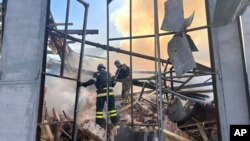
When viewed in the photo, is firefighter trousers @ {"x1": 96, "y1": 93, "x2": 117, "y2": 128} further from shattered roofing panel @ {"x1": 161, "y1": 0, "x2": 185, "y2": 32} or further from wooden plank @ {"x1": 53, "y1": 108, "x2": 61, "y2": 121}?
shattered roofing panel @ {"x1": 161, "y1": 0, "x2": 185, "y2": 32}

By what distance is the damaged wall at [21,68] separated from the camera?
450 cm

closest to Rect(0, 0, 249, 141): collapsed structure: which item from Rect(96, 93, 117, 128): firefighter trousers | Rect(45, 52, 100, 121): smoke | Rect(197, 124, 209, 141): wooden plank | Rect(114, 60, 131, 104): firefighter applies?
Rect(197, 124, 209, 141): wooden plank

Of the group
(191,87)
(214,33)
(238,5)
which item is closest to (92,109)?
(191,87)

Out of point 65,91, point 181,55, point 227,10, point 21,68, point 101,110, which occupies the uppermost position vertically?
point 227,10

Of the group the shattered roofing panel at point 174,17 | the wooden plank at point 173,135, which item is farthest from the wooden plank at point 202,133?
the shattered roofing panel at point 174,17

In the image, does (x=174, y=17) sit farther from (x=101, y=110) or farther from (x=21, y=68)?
(x=101, y=110)

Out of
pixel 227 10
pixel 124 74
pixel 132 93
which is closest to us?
pixel 227 10

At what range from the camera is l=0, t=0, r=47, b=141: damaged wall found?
4.50 m

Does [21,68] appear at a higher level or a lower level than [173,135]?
higher

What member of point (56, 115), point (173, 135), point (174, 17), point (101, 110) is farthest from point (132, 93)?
point (56, 115)

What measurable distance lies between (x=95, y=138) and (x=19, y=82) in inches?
115

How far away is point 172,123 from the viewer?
6777mm

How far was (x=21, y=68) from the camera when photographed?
15.3 ft

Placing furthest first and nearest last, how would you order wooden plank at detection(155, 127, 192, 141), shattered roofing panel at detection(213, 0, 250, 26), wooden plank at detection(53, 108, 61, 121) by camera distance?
wooden plank at detection(53, 108, 61, 121)
wooden plank at detection(155, 127, 192, 141)
shattered roofing panel at detection(213, 0, 250, 26)
